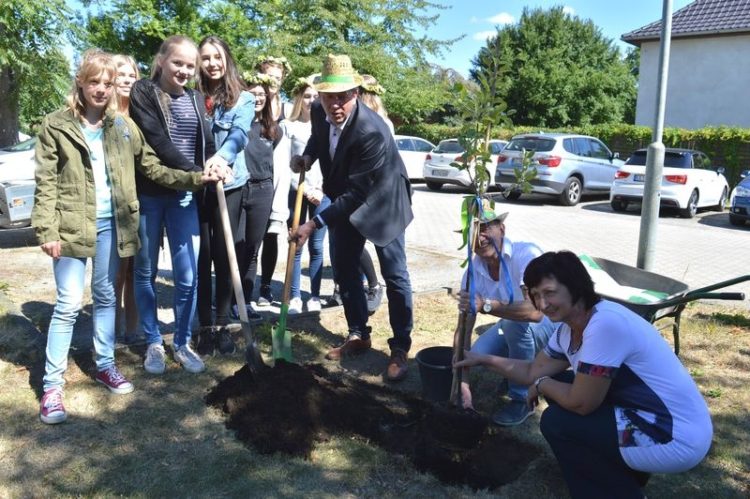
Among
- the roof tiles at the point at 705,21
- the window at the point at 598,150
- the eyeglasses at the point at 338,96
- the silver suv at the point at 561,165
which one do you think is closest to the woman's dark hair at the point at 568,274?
the eyeglasses at the point at 338,96

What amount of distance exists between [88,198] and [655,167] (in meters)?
4.42

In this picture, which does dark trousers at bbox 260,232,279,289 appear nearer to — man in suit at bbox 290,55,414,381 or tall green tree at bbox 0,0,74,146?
man in suit at bbox 290,55,414,381

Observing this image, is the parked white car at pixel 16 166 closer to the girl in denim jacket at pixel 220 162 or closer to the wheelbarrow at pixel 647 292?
the girl in denim jacket at pixel 220 162

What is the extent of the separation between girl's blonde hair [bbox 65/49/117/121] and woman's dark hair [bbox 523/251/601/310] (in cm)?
240

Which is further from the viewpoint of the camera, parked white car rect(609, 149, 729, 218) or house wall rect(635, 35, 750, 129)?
house wall rect(635, 35, 750, 129)

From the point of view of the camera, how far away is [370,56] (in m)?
23.7

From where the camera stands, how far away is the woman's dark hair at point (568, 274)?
2.56 meters

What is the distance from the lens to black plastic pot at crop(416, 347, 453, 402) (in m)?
3.71

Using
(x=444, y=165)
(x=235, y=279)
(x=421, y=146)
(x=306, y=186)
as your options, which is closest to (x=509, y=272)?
(x=235, y=279)

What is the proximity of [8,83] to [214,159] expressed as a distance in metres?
10.9

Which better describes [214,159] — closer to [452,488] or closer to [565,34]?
[452,488]

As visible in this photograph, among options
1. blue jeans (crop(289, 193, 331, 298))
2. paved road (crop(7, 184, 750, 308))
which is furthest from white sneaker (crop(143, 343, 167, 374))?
paved road (crop(7, 184, 750, 308))

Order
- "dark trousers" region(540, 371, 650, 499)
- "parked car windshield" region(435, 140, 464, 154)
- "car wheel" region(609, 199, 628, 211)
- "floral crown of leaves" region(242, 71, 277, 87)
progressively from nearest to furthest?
"dark trousers" region(540, 371, 650, 499), "floral crown of leaves" region(242, 71, 277, 87), "car wheel" region(609, 199, 628, 211), "parked car windshield" region(435, 140, 464, 154)

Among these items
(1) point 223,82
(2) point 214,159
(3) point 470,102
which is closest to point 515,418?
(3) point 470,102
